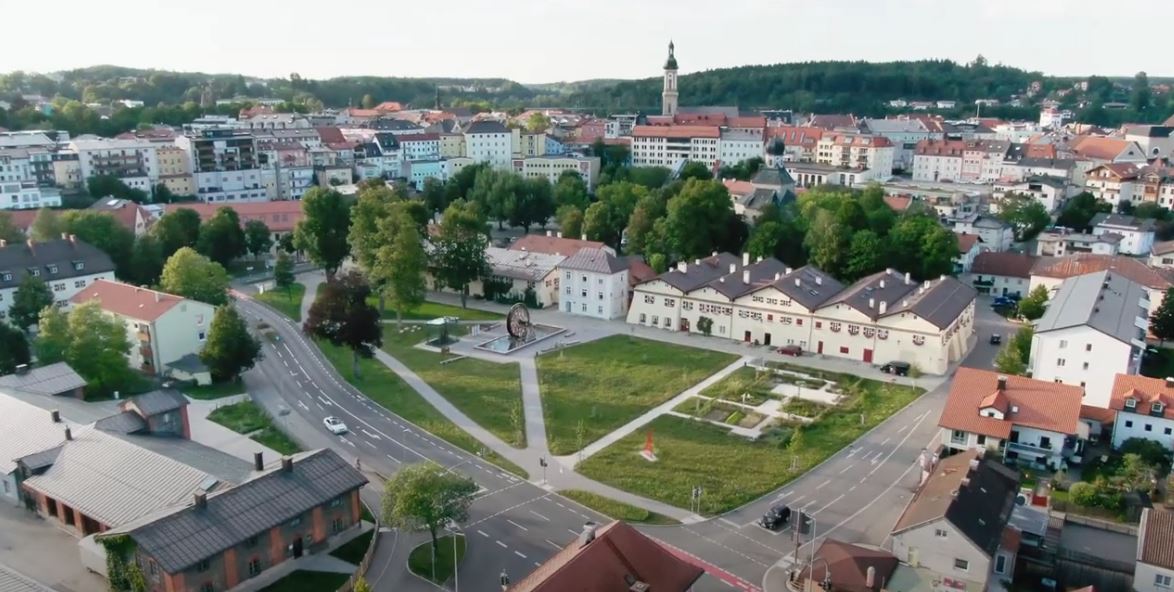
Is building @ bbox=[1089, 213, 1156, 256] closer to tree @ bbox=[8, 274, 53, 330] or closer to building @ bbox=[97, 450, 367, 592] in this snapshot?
building @ bbox=[97, 450, 367, 592]

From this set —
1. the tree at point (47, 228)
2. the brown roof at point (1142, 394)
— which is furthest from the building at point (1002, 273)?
the tree at point (47, 228)

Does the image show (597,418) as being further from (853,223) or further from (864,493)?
(853,223)

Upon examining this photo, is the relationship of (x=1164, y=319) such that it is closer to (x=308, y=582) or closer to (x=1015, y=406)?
(x=1015, y=406)

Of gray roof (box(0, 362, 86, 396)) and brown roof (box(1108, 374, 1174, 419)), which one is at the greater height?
brown roof (box(1108, 374, 1174, 419))

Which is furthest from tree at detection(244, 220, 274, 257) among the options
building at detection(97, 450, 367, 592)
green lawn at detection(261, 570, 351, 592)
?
green lawn at detection(261, 570, 351, 592)

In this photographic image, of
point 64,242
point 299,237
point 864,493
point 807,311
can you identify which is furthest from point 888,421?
point 64,242

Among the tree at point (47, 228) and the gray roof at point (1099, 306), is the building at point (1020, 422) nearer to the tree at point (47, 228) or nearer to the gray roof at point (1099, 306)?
the gray roof at point (1099, 306)
